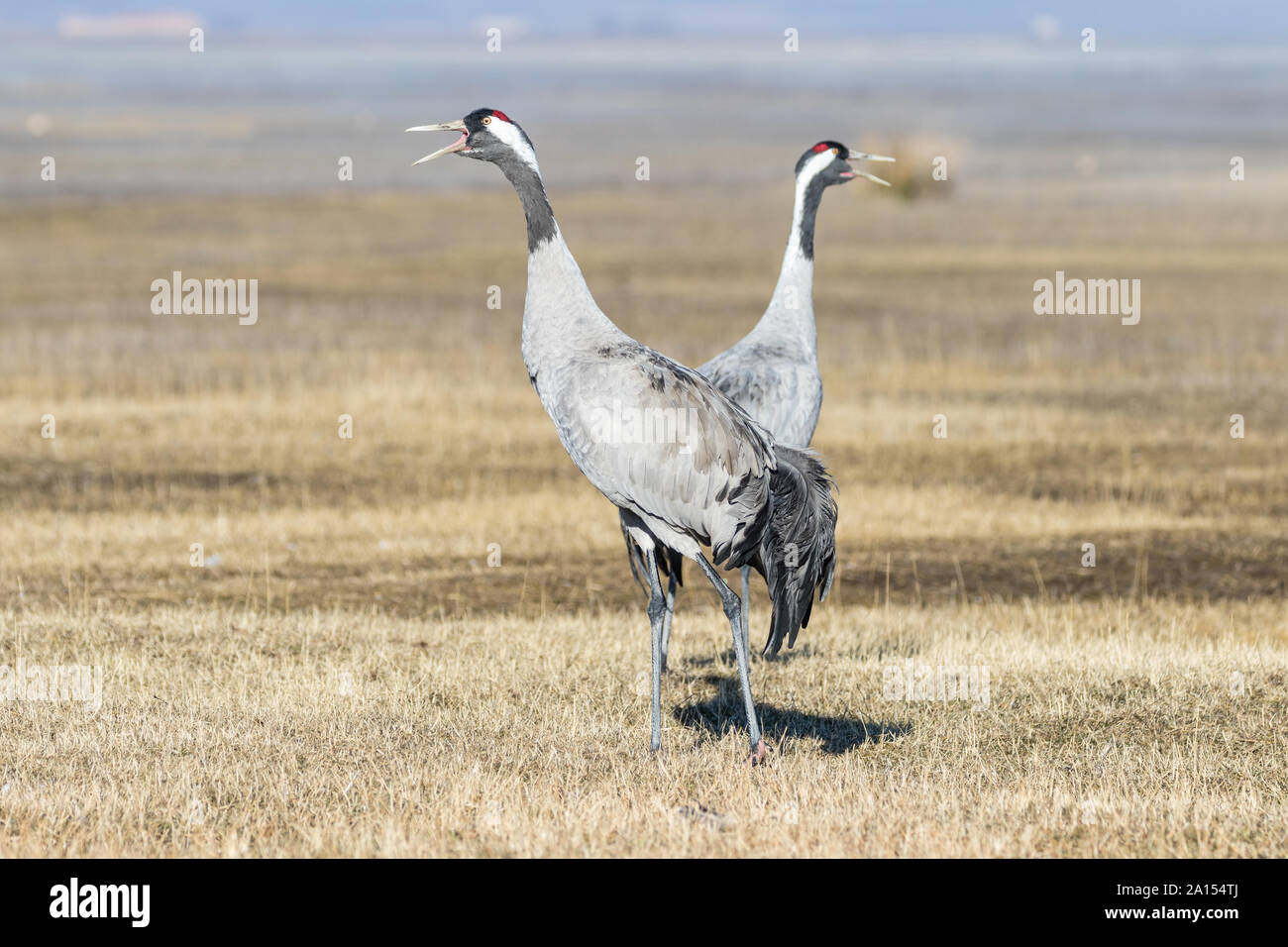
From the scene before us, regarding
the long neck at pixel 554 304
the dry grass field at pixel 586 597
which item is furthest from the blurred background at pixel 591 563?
the long neck at pixel 554 304

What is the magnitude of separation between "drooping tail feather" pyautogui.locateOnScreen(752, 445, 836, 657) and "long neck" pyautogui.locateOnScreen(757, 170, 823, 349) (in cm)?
220

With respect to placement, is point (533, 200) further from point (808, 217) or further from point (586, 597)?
point (586, 597)

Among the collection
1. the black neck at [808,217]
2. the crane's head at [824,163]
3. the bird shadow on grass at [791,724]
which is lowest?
the bird shadow on grass at [791,724]

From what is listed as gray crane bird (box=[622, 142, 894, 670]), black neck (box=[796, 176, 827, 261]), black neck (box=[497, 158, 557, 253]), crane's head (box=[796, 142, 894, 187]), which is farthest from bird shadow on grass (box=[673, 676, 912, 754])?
crane's head (box=[796, 142, 894, 187])

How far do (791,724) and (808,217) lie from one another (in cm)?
336

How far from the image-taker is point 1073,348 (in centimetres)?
2620

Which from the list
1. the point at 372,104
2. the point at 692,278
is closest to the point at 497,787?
the point at 692,278

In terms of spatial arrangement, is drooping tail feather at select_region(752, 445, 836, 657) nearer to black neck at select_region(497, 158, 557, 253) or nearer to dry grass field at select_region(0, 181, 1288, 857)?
dry grass field at select_region(0, 181, 1288, 857)

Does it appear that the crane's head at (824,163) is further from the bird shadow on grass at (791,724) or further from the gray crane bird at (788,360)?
the bird shadow on grass at (791,724)

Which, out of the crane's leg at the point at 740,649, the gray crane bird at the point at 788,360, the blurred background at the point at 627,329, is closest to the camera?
the crane's leg at the point at 740,649

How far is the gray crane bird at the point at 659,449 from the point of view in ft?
26.7

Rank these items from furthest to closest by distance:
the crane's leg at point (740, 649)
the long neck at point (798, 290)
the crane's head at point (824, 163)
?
the crane's head at point (824, 163) < the long neck at point (798, 290) < the crane's leg at point (740, 649)

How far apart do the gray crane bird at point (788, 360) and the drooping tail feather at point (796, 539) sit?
1037 mm
